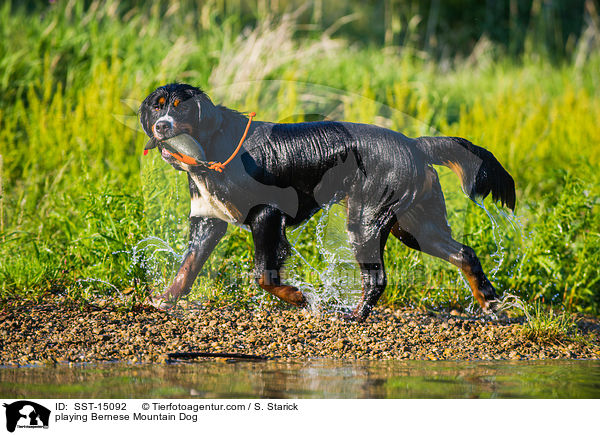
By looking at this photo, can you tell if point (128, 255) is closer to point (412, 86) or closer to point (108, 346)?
point (108, 346)

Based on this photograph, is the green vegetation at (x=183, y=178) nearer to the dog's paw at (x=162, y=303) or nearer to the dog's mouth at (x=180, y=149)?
the dog's paw at (x=162, y=303)

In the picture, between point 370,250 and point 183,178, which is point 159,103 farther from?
point 370,250

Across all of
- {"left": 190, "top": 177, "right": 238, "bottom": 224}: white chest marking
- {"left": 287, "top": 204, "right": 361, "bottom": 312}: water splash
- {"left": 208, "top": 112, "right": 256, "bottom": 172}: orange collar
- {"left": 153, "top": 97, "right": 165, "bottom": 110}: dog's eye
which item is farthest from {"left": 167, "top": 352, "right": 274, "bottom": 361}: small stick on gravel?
{"left": 153, "top": 97, "right": 165, "bottom": 110}: dog's eye

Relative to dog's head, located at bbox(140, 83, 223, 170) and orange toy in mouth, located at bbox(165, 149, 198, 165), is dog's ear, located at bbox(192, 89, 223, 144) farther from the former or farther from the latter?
orange toy in mouth, located at bbox(165, 149, 198, 165)

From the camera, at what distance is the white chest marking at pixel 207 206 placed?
4.19m

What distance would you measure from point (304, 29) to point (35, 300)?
897cm

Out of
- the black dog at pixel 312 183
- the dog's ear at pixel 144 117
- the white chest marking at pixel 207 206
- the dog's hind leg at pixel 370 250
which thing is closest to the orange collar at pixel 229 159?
the black dog at pixel 312 183

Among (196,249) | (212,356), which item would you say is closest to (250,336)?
(212,356)

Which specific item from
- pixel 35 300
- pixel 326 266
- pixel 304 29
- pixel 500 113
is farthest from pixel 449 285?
pixel 304 29

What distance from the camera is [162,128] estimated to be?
3939mm

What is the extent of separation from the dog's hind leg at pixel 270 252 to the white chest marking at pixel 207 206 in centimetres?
18

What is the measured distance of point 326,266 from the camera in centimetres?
541
